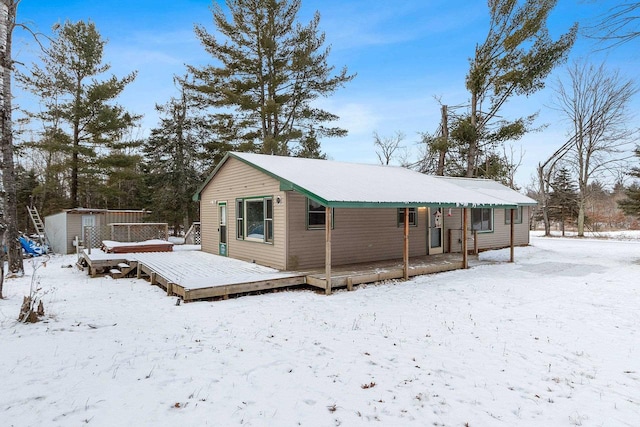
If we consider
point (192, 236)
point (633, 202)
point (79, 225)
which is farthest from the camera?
point (633, 202)

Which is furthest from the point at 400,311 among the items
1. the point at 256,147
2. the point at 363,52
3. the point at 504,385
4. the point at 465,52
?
the point at 465,52

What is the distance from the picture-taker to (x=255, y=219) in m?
10.3

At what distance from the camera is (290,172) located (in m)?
9.36

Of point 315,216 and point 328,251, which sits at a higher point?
point 315,216

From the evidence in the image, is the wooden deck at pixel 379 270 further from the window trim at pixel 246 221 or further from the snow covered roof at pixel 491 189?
the snow covered roof at pixel 491 189

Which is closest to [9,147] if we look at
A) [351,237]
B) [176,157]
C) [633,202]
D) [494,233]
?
[351,237]

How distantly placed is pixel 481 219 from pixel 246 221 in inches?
412

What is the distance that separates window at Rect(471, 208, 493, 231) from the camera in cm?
1495

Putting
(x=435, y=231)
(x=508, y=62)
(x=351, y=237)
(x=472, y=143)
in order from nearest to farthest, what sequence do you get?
(x=351, y=237) < (x=435, y=231) < (x=508, y=62) < (x=472, y=143)

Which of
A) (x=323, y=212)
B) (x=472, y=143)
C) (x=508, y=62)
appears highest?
(x=508, y=62)

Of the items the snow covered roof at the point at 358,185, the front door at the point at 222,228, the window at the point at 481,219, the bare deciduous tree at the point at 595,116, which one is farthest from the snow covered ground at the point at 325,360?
the bare deciduous tree at the point at 595,116

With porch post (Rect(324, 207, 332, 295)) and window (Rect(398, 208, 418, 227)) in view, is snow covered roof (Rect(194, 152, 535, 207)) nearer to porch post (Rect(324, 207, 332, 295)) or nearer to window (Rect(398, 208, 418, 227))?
porch post (Rect(324, 207, 332, 295))

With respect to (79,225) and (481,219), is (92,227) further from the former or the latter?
(481,219)

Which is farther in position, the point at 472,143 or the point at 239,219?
the point at 472,143
